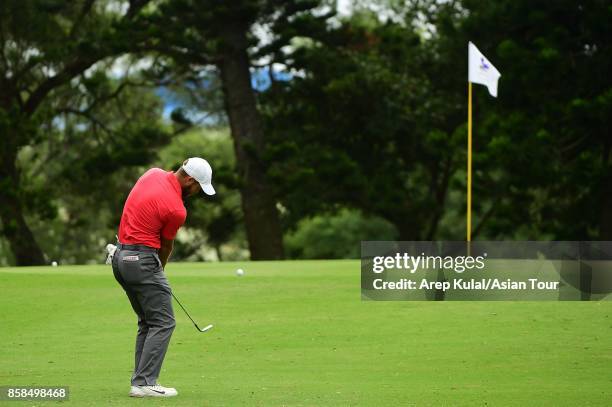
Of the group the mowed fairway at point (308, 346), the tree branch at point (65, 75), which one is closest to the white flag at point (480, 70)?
the mowed fairway at point (308, 346)

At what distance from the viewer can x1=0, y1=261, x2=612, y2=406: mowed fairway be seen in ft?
31.3

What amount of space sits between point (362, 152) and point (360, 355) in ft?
106

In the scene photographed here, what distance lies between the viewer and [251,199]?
40.1 meters

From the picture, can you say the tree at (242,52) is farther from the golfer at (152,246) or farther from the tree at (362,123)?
the golfer at (152,246)

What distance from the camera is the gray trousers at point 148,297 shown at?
28.9 feet

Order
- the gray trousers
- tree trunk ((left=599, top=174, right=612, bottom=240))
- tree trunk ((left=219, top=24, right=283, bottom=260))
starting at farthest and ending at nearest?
1. tree trunk ((left=219, top=24, right=283, bottom=260))
2. tree trunk ((left=599, top=174, right=612, bottom=240))
3. the gray trousers

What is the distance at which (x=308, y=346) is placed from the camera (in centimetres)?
1279

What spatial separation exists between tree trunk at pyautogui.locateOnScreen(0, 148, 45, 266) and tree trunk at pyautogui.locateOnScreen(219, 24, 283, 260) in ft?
24.2

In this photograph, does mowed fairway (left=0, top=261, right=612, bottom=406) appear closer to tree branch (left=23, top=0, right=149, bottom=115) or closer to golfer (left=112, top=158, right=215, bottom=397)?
golfer (left=112, top=158, right=215, bottom=397)

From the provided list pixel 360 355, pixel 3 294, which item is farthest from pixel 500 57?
pixel 360 355

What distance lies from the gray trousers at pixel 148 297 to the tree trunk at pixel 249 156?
30327mm

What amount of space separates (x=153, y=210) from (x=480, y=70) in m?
14.3

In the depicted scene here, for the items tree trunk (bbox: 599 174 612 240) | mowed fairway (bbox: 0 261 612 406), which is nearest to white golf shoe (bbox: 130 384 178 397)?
mowed fairway (bbox: 0 261 612 406)

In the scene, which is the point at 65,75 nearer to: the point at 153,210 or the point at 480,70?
the point at 480,70
